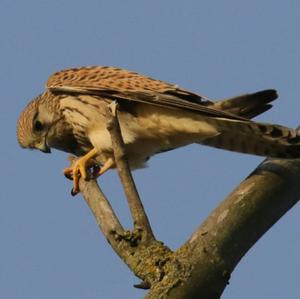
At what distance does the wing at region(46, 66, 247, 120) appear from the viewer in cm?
521

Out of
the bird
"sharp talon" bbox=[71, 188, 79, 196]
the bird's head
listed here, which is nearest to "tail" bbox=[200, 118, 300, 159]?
the bird

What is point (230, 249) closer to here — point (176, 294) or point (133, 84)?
point (176, 294)

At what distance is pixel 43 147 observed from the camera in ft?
21.6

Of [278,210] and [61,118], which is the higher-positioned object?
[61,118]

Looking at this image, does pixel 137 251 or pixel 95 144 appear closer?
pixel 137 251

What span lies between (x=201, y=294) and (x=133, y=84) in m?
2.58

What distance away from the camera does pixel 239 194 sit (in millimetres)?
3916

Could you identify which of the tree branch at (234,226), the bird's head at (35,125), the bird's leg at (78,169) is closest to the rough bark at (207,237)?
the tree branch at (234,226)

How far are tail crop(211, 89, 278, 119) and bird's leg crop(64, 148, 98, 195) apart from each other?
3.44ft

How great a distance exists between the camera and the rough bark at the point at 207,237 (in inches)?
138

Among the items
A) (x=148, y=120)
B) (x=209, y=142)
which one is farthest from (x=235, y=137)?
(x=148, y=120)

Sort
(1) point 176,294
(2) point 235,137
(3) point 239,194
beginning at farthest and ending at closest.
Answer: (2) point 235,137
(3) point 239,194
(1) point 176,294

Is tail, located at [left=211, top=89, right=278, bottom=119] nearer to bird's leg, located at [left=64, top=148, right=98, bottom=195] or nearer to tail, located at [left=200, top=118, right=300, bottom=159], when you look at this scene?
tail, located at [left=200, top=118, right=300, bottom=159]

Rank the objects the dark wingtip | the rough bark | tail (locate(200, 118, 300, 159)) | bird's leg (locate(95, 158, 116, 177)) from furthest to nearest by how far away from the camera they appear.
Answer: bird's leg (locate(95, 158, 116, 177))
the dark wingtip
tail (locate(200, 118, 300, 159))
the rough bark
